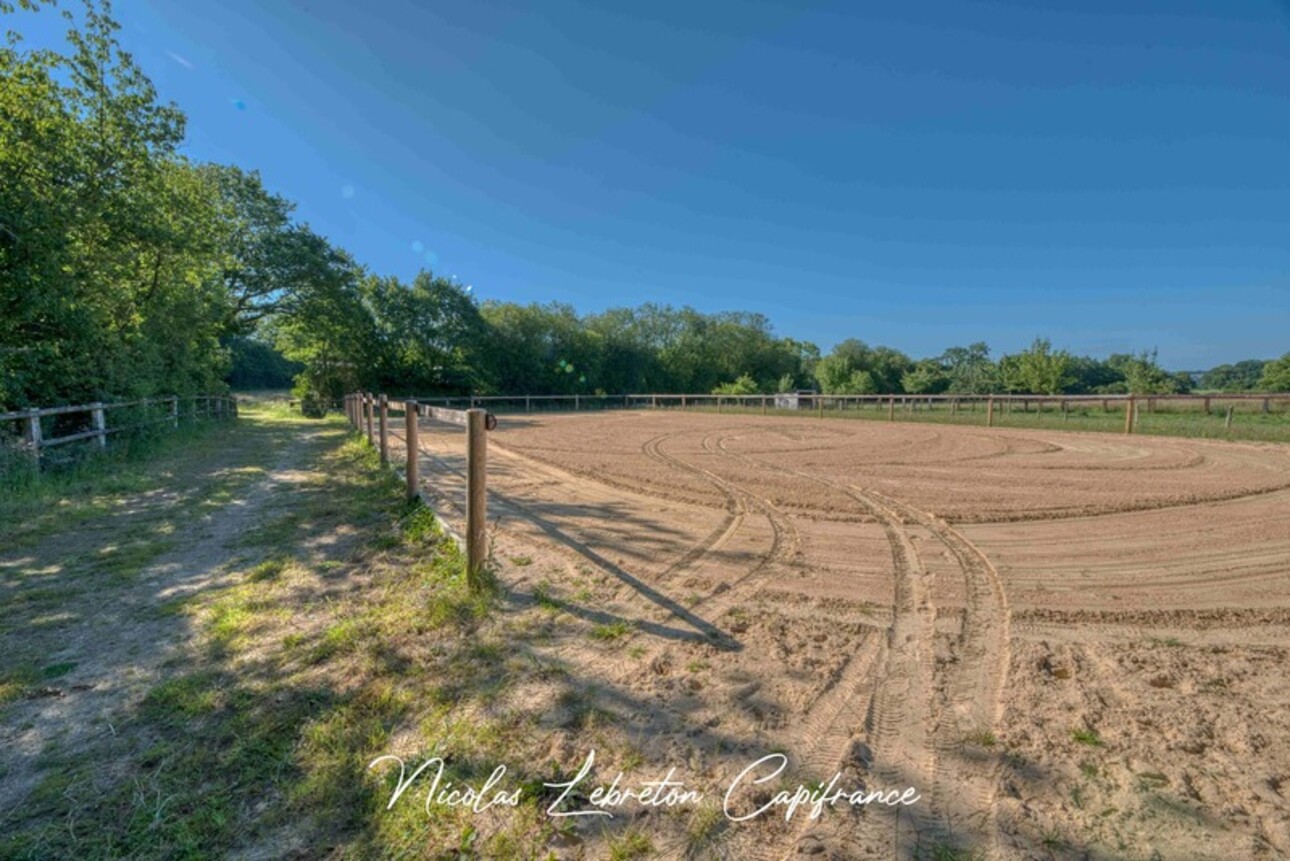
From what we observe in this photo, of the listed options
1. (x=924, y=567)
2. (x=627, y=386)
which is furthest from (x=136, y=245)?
(x=627, y=386)

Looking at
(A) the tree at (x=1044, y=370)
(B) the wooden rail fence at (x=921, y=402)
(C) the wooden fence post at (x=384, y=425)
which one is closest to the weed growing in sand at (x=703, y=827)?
(C) the wooden fence post at (x=384, y=425)

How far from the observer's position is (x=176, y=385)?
51.3 feet

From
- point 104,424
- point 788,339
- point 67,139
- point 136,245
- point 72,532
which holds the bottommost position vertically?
point 72,532

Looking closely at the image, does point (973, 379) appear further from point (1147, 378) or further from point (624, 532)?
point (624, 532)

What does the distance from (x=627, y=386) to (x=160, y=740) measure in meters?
49.1

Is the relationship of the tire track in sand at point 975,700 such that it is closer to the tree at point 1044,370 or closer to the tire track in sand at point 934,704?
the tire track in sand at point 934,704

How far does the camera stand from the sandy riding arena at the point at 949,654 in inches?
70.1

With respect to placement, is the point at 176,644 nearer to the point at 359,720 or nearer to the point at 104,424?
the point at 359,720

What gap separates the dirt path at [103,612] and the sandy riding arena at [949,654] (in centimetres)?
208

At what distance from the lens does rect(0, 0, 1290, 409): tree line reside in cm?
876

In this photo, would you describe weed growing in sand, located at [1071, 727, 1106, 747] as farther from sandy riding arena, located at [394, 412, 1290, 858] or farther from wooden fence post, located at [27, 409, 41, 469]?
wooden fence post, located at [27, 409, 41, 469]

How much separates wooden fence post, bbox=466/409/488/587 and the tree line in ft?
29.8

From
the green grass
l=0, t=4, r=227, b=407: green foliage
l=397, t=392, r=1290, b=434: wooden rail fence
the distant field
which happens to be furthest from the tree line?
the distant field

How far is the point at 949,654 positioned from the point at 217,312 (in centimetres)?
2283
